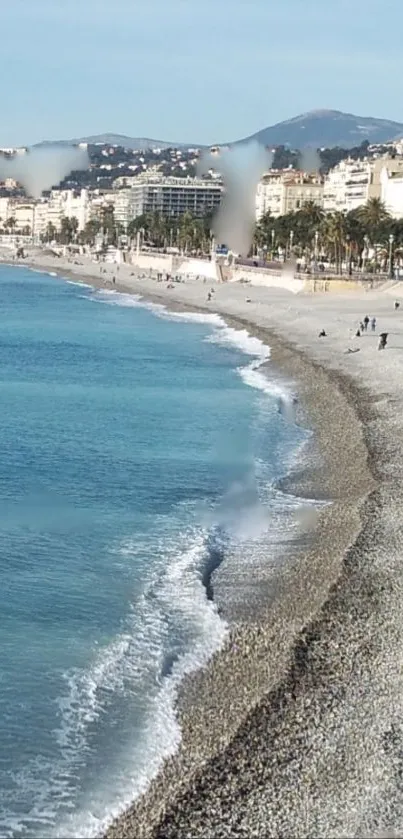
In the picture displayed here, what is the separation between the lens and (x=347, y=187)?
132m

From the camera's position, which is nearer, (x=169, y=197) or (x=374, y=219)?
(x=374, y=219)

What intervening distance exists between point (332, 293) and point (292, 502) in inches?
1953

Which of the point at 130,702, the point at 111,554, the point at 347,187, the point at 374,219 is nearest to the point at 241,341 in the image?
the point at 374,219

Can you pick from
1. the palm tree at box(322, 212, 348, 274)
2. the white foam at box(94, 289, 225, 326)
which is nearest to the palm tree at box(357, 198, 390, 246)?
the palm tree at box(322, 212, 348, 274)

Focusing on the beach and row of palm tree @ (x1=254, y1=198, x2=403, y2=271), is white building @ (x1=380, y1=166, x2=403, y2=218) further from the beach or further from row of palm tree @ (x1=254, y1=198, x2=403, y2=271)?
the beach

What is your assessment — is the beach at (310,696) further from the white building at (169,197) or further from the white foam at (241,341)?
the white building at (169,197)

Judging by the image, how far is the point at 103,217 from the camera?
183m

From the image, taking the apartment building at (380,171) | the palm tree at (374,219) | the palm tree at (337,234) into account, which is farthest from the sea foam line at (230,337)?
the apartment building at (380,171)

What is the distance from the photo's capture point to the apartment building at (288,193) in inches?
5689

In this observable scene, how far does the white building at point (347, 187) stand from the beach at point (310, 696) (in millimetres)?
107808

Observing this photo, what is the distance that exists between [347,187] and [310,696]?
123875 millimetres

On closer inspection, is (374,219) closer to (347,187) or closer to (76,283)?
(76,283)

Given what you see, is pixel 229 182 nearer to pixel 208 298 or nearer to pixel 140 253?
pixel 140 253

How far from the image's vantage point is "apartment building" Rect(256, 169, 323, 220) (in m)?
144
